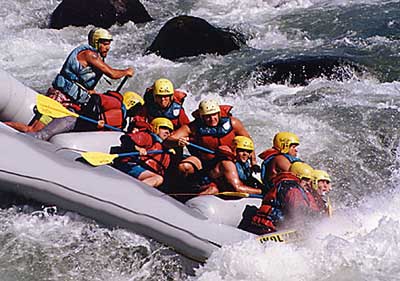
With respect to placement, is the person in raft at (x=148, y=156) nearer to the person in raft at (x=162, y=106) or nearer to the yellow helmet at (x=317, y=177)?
the person in raft at (x=162, y=106)

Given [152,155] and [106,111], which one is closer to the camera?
[152,155]

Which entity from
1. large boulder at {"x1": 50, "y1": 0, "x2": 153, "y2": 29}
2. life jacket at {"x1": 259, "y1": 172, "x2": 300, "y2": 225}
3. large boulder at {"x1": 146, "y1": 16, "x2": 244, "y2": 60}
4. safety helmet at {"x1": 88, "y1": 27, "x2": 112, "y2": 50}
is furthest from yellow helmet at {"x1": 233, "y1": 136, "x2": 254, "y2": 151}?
large boulder at {"x1": 50, "y1": 0, "x2": 153, "y2": 29}

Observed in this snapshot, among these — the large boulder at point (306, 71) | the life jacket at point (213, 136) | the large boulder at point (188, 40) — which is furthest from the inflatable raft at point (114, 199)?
the large boulder at point (188, 40)

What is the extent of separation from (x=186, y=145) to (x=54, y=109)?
1376 millimetres

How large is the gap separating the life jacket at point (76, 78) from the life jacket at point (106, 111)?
19 centimetres

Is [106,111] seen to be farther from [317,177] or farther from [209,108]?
[317,177]

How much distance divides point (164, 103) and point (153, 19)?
Result: 307 inches

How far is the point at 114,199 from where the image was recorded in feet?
16.6

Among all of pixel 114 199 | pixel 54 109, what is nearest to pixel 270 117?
pixel 54 109

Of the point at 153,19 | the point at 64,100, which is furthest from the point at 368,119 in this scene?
the point at 153,19

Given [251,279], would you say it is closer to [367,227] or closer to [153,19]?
[367,227]

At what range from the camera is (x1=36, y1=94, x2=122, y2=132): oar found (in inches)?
240

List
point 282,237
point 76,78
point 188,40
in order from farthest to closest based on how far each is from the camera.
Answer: point 188,40, point 76,78, point 282,237

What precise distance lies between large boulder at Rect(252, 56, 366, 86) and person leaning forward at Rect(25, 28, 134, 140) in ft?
12.0
